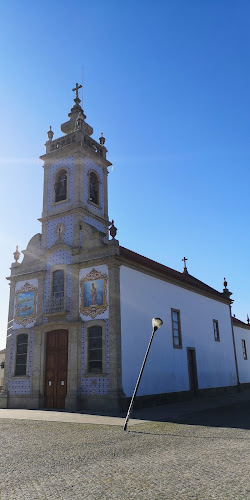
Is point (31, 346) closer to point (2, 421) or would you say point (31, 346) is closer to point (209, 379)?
point (2, 421)

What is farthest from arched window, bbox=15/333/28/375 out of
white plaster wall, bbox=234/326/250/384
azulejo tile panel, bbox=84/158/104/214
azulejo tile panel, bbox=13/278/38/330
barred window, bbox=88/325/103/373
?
white plaster wall, bbox=234/326/250/384

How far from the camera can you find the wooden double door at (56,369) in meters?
18.7

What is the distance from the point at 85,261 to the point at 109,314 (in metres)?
3.16

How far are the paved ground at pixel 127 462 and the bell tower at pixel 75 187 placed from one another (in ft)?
36.5

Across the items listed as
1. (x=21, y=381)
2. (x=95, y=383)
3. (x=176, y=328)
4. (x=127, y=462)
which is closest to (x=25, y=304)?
(x=21, y=381)

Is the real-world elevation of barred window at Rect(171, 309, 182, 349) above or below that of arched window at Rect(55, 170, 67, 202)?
below

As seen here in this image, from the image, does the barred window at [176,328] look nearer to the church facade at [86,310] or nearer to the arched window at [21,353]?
the church facade at [86,310]

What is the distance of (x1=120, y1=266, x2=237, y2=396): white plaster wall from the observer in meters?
18.5

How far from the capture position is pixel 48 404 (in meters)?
18.9

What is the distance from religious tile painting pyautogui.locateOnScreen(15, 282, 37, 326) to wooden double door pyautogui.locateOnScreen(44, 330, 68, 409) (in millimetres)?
1886

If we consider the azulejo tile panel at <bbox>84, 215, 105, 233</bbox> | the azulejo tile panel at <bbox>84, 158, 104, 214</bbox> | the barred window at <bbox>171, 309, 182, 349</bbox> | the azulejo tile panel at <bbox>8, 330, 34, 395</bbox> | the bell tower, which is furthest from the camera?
the barred window at <bbox>171, 309, 182, 349</bbox>

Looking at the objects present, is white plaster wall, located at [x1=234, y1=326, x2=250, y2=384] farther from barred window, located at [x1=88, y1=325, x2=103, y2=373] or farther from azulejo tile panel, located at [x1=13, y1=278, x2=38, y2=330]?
azulejo tile panel, located at [x1=13, y1=278, x2=38, y2=330]

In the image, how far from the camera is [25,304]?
21.5m

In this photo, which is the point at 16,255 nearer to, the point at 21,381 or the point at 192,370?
the point at 21,381
